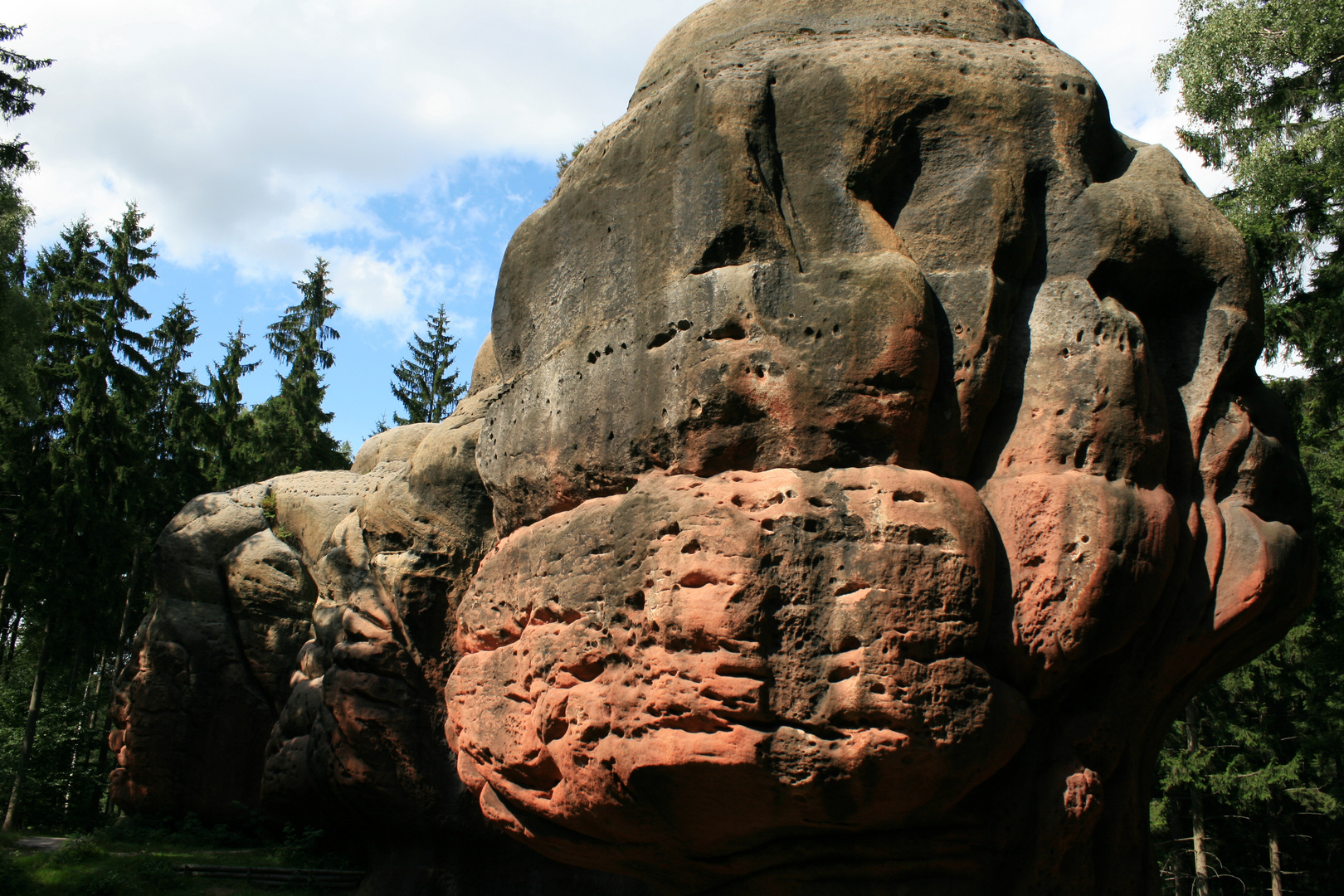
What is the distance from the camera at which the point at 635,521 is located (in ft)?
16.7

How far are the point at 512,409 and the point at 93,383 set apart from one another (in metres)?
16.0

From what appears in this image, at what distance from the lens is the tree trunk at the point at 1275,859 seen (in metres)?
14.2

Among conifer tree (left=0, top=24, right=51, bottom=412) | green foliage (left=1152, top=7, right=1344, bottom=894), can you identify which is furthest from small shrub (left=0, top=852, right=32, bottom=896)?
green foliage (left=1152, top=7, right=1344, bottom=894)

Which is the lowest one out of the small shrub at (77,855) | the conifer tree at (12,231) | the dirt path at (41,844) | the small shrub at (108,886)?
the dirt path at (41,844)

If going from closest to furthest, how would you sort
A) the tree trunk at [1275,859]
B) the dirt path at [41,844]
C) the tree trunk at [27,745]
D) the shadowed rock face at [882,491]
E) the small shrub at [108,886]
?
the shadowed rock face at [882,491] < the small shrub at [108,886] < the dirt path at [41,844] < the tree trunk at [1275,859] < the tree trunk at [27,745]

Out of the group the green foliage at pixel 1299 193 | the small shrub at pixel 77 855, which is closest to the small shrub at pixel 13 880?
the small shrub at pixel 77 855

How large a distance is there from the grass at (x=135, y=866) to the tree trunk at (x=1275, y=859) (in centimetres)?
1319

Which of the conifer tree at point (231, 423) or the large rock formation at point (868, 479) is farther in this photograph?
the conifer tree at point (231, 423)

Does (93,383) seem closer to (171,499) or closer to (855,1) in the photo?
(171,499)

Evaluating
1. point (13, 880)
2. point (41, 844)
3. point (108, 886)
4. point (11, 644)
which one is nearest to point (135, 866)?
point (108, 886)

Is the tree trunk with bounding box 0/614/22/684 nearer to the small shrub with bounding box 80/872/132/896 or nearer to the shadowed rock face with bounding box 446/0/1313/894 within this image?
the small shrub with bounding box 80/872/132/896

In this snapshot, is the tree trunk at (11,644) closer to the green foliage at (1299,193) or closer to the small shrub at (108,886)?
the small shrub at (108,886)

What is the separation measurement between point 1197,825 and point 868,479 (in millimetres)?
13518

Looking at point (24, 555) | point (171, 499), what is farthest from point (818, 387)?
point (171, 499)
